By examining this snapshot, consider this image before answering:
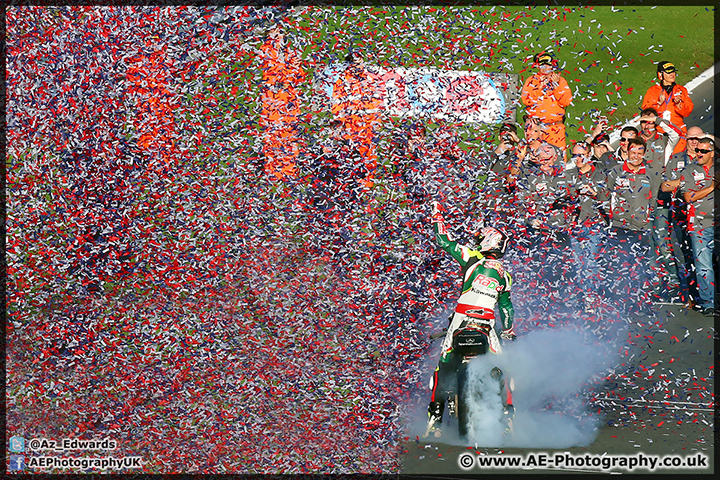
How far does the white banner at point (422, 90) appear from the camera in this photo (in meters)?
8.07

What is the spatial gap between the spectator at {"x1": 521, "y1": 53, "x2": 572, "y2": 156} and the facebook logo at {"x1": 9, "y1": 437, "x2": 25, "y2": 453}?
648 cm

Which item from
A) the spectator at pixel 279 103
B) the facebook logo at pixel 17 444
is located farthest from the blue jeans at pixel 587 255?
the facebook logo at pixel 17 444

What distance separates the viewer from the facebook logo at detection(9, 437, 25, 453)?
6809mm

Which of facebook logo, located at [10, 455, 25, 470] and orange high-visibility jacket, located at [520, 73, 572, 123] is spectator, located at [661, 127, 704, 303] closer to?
orange high-visibility jacket, located at [520, 73, 572, 123]

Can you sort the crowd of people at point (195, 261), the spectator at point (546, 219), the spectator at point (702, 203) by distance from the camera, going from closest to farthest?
the crowd of people at point (195, 261) → the spectator at point (546, 219) → the spectator at point (702, 203)

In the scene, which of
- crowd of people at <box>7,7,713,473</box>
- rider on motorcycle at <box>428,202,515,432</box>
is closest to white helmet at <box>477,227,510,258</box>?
rider on motorcycle at <box>428,202,515,432</box>

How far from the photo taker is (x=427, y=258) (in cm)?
781

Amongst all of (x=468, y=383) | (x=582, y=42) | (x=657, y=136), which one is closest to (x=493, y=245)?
(x=468, y=383)

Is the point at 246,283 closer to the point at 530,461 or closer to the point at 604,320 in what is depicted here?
the point at 530,461

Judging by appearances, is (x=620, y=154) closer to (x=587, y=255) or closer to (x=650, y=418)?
(x=587, y=255)

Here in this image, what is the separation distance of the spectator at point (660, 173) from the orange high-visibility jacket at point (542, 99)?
118 centimetres

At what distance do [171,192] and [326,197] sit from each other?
5.48 feet

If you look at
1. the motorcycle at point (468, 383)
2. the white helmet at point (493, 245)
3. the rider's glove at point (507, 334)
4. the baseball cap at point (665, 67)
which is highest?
the baseball cap at point (665, 67)

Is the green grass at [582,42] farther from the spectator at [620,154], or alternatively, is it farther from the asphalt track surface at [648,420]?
the asphalt track surface at [648,420]
